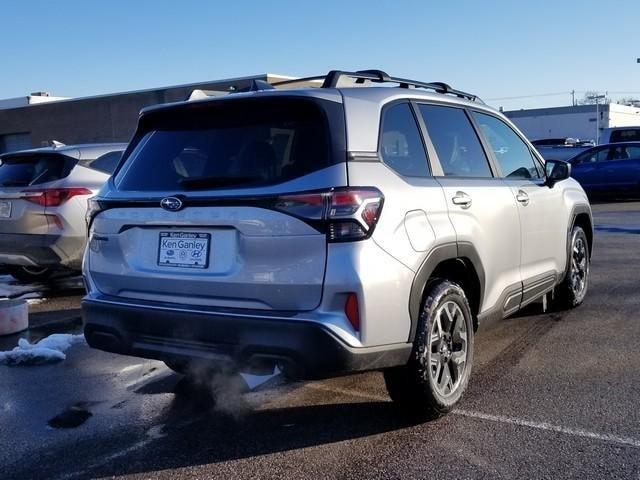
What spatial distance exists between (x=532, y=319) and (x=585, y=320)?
458 millimetres

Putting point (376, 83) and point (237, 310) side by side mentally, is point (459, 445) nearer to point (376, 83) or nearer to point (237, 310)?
point (237, 310)

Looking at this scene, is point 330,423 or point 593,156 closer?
point 330,423

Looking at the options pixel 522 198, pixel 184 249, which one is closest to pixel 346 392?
pixel 184 249

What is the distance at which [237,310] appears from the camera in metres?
3.50

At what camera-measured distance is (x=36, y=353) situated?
5535 millimetres

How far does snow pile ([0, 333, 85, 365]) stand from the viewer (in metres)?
5.48

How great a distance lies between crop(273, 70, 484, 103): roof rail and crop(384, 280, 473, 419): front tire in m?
1.31

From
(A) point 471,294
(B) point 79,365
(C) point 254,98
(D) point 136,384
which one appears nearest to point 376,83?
(C) point 254,98

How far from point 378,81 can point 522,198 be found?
151 centimetres

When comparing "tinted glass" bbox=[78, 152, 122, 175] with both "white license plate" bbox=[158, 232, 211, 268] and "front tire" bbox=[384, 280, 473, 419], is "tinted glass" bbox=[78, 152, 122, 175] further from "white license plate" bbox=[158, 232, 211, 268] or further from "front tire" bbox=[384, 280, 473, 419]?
"front tire" bbox=[384, 280, 473, 419]

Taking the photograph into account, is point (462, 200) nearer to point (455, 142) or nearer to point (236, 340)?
point (455, 142)

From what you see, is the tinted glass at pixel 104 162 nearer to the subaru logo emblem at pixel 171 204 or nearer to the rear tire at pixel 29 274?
the rear tire at pixel 29 274

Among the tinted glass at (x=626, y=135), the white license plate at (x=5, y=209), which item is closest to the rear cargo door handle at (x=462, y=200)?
the white license plate at (x=5, y=209)

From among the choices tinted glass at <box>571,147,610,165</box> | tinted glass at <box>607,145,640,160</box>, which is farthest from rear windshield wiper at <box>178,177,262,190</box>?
tinted glass at <box>607,145,640,160</box>
